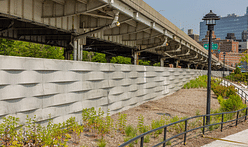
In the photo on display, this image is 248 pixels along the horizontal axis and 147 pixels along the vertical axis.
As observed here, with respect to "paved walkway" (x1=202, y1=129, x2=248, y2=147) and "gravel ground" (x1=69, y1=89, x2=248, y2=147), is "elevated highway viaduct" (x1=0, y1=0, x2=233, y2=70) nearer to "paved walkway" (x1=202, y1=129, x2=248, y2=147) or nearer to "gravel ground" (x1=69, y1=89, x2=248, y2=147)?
"gravel ground" (x1=69, y1=89, x2=248, y2=147)

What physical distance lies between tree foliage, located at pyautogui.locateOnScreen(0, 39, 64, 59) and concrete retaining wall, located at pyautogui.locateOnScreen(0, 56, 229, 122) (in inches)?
1280

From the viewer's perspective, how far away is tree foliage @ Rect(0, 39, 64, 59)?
3840cm

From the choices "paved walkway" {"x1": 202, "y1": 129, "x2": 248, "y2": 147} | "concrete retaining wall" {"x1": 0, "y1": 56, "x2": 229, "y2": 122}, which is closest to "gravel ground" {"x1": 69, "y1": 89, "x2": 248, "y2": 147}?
"paved walkway" {"x1": 202, "y1": 129, "x2": 248, "y2": 147}

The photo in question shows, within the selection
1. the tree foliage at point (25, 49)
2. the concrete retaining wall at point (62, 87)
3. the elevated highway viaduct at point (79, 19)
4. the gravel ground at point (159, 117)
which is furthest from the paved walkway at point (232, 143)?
the tree foliage at point (25, 49)

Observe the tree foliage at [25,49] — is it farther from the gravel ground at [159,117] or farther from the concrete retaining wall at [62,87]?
the concrete retaining wall at [62,87]

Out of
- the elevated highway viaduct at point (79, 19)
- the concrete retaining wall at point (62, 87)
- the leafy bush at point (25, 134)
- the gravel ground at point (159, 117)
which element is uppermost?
the elevated highway viaduct at point (79, 19)

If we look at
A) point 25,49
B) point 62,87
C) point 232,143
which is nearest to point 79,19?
point 62,87

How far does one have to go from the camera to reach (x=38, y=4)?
10.5 meters

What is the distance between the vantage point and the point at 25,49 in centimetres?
4281

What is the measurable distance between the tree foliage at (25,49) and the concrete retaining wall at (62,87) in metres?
32.5

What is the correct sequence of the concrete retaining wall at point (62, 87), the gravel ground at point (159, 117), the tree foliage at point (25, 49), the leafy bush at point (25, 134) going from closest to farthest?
the leafy bush at point (25, 134) < the concrete retaining wall at point (62, 87) < the gravel ground at point (159, 117) < the tree foliage at point (25, 49)

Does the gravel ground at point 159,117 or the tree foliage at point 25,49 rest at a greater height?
the tree foliage at point 25,49

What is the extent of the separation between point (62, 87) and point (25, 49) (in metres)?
39.5

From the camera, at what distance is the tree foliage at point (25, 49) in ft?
126
